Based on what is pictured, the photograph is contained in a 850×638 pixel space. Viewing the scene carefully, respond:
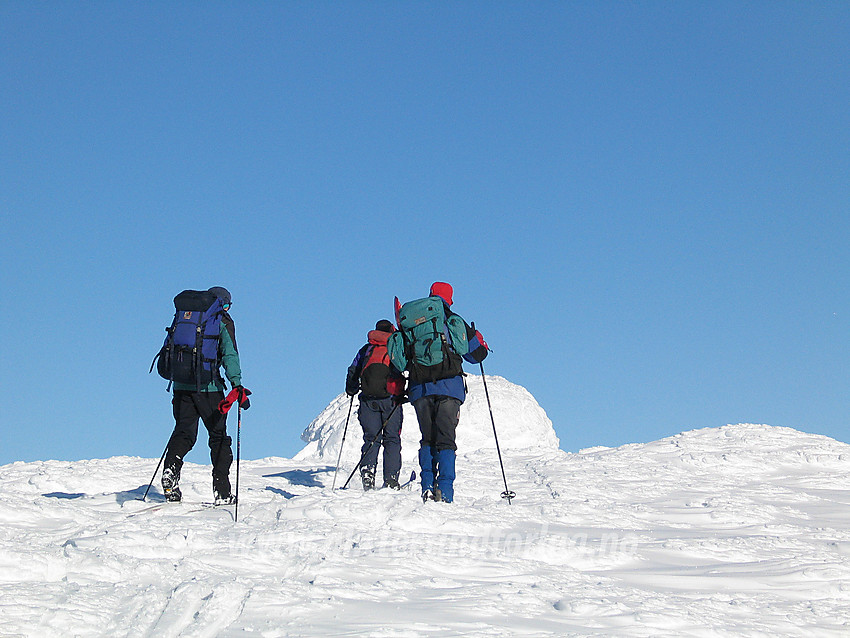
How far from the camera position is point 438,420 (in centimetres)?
721

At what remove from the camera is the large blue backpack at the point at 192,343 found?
24.7 feet

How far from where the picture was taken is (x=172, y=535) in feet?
16.7

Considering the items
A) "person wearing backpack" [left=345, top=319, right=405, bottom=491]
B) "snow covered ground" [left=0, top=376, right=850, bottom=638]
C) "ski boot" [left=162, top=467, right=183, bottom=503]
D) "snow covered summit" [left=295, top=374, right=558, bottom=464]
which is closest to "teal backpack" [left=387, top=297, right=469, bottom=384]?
"snow covered ground" [left=0, top=376, right=850, bottom=638]

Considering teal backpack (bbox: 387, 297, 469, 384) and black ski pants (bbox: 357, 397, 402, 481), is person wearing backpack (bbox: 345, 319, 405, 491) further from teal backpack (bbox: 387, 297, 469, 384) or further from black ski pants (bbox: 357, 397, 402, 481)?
teal backpack (bbox: 387, 297, 469, 384)

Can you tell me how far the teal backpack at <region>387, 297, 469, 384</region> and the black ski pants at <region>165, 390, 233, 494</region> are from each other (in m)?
1.97

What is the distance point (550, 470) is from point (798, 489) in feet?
11.8

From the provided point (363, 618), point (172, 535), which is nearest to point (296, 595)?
point (363, 618)

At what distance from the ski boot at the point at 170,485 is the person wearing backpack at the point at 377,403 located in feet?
7.17

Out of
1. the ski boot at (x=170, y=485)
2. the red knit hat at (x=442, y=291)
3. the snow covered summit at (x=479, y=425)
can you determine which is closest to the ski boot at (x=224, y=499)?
the ski boot at (x=170, y=485)

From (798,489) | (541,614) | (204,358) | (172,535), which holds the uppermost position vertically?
(204,358)

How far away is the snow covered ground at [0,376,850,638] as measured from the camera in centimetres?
362

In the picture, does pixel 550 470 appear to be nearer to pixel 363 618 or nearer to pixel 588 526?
pixel 588 526

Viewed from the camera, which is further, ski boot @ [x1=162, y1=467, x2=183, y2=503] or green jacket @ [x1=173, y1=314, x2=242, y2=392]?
green jacket @ [x1=173, y1=314, x2=242, y2=392]

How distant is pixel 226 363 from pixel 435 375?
2.15 m
